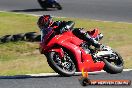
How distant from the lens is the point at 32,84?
912 centimetres

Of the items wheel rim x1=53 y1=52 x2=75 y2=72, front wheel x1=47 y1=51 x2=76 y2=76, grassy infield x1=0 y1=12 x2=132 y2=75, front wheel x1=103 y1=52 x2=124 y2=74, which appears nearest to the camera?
front wheel x1=47 y1=51 x2=76 y2=76

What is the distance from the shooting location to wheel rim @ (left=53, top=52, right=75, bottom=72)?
398 inches

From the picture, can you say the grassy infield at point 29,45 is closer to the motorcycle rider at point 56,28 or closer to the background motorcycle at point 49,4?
the motorcycle rider at point 56,28

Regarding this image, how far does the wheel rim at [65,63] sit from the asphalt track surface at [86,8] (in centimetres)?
1381

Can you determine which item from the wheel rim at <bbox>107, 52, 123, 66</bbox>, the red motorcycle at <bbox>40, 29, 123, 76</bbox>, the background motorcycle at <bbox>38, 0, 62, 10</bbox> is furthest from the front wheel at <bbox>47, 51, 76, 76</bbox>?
the background motorcycle at <bbox>38, 0, 62, 10</bbox>

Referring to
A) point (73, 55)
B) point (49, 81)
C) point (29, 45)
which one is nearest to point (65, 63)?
point (73, 55)

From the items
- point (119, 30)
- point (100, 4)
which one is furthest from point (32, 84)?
point (100, 4)

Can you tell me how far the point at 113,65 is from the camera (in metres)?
10.6

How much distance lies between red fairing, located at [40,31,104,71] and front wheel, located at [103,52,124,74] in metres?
0.15

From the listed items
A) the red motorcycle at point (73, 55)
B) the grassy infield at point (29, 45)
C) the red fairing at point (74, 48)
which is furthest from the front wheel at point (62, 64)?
the grassy infield at point (29, 45)

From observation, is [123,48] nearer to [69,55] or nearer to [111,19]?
[69,55]

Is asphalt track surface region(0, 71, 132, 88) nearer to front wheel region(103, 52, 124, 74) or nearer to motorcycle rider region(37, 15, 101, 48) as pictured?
front wheel region(103, 52, 124, 74)

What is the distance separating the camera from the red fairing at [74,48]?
10227 mm

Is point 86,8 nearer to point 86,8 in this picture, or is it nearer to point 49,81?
point 86,8
